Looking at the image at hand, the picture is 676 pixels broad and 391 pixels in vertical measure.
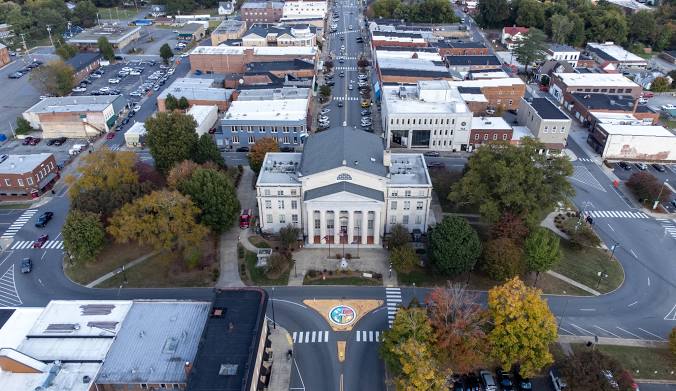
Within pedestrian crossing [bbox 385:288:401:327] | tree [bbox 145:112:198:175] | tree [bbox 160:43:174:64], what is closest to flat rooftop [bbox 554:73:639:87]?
pedestrian crossing [bbox 385:288:401:327]

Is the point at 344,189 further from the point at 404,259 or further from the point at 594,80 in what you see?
the point at 594,80

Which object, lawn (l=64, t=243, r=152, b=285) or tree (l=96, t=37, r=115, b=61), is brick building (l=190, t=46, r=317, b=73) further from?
lawn (l=64, t=243, r=152, b=285)

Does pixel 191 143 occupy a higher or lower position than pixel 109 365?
higher

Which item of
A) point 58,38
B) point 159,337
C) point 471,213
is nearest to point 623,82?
point 471,213

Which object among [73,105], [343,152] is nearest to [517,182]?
[343,152]

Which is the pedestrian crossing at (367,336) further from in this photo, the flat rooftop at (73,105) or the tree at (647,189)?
the flat rooftop at (73,105)

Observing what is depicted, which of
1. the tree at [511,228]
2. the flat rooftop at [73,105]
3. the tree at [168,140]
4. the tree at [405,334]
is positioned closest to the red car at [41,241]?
the tree at [168,140]

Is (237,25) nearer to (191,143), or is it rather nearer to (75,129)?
(75,129)
